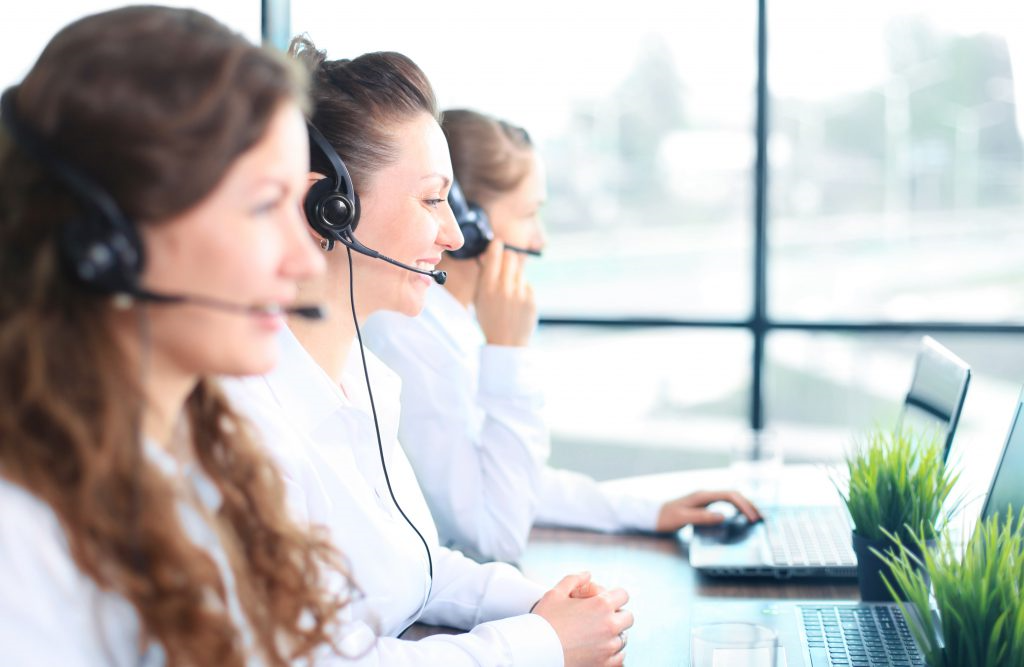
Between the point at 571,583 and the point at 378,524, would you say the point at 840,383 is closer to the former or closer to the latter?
the point at 571,583

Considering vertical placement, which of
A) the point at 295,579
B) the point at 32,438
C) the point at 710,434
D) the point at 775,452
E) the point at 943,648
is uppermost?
the point at 32,438

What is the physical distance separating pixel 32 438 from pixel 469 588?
2.41 ft

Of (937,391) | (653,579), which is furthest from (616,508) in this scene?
(937,391)

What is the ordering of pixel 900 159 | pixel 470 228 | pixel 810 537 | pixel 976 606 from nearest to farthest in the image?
1. pixel 976 606
2. pixel 810 537
3. pixel 470 228
4. pixel 900 159

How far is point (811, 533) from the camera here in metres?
1.62

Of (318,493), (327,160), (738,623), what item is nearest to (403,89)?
(327,160)

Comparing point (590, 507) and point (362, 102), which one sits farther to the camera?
point (590, 507)

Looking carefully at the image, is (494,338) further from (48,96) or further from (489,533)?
(48,96)

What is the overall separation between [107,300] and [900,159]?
6.07m

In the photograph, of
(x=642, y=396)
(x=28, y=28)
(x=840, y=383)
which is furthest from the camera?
(x=840, y=383)

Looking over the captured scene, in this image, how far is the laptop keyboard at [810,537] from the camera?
1.49 meters

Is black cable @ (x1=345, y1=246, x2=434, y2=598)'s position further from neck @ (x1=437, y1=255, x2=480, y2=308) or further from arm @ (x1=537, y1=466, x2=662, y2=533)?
neck @ (x1=437, y1=255, x2=480, y2=308)

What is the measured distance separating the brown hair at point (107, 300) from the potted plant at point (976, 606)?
625 mm

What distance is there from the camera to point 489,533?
63.2 inches
